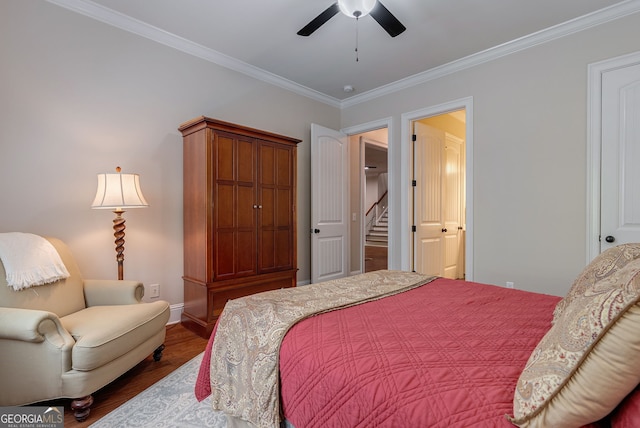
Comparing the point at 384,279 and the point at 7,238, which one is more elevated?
the point at 7,238

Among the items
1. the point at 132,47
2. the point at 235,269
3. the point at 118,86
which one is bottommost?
the point at 235,269

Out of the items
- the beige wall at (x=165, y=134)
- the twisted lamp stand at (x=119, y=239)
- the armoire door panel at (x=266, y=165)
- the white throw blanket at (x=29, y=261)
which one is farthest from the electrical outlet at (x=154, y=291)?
the armoire door panel at (x=266, y=165)

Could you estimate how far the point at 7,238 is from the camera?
6.49 feet

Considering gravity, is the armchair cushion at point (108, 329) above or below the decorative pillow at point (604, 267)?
below

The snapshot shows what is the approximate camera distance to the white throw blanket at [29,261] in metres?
1.89

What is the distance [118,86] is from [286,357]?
2820mm

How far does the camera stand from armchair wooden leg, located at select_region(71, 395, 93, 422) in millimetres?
1652

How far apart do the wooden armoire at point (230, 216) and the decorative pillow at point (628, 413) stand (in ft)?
8.72

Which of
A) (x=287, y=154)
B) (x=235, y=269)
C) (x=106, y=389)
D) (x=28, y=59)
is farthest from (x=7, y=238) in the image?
(x=287, y=154)

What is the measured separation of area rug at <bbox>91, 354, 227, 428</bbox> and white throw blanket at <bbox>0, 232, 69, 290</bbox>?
0.95m

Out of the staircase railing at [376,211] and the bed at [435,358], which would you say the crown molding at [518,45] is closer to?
the bed at [435,358]

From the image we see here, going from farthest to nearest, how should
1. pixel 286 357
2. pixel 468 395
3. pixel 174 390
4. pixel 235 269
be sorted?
pixel 235 269
pixel 174 390
pixel 286 357
pixel 468 395

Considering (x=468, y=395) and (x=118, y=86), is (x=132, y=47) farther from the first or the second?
(x=468, y=395)

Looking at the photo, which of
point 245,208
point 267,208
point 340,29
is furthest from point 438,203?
point 245,208
